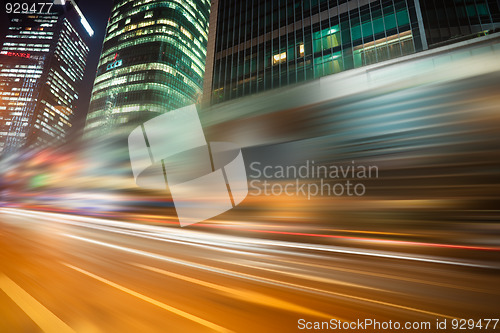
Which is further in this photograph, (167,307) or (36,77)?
(36,77)

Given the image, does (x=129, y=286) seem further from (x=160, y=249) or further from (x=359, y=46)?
(x=359, y=46)

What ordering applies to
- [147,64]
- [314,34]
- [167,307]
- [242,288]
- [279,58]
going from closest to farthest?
[167,307] < [242,288] < [314,34] < [279,58] < [147,64]

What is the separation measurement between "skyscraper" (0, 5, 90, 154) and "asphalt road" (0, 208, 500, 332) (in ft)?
468

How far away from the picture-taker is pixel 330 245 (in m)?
2.58

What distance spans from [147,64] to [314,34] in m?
50.7

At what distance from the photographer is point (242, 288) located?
2.17 m

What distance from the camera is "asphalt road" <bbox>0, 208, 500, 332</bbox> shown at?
165 cm

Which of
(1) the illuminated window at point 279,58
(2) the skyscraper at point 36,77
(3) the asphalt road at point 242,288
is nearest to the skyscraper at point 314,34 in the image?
(1) the illuminated window at point 279,58

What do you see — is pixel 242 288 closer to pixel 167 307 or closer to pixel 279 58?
pixel 167 307

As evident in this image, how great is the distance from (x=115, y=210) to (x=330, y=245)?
5.14 metres

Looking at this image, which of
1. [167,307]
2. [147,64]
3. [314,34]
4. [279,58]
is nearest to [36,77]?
[147,64]

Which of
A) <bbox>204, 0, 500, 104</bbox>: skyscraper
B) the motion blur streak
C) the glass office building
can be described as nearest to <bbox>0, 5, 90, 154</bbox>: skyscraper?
the glass office building

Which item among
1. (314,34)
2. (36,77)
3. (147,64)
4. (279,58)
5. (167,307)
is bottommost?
(167,307)

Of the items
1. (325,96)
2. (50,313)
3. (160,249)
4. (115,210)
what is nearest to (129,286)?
(50,313)
